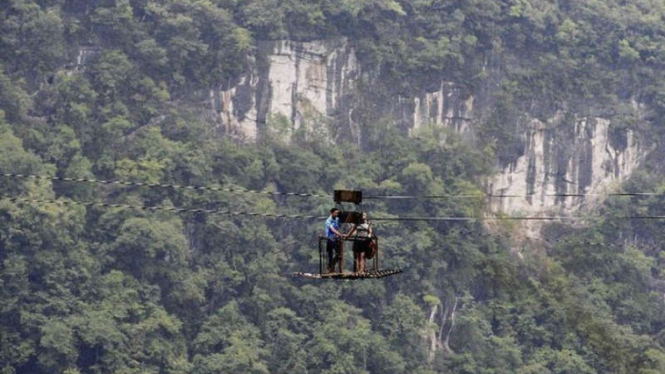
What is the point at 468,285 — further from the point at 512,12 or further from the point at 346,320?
the point at 512,12

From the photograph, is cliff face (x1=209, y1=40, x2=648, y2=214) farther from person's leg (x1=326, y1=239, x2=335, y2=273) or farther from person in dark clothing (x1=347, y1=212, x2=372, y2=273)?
person's leg (x1=326, y1=239, x2=335, y2=273)

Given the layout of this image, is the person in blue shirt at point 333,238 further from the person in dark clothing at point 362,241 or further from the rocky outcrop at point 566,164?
the rocky outcrop at point 566,164

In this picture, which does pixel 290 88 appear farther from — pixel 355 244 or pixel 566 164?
pixel 355 244

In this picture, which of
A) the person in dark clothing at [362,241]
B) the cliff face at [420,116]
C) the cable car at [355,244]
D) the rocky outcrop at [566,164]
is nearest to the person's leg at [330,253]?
the cable car at [355,244]

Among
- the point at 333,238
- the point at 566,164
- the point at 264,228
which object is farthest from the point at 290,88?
the point at 333,238

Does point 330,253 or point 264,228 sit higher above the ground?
point 330,253
